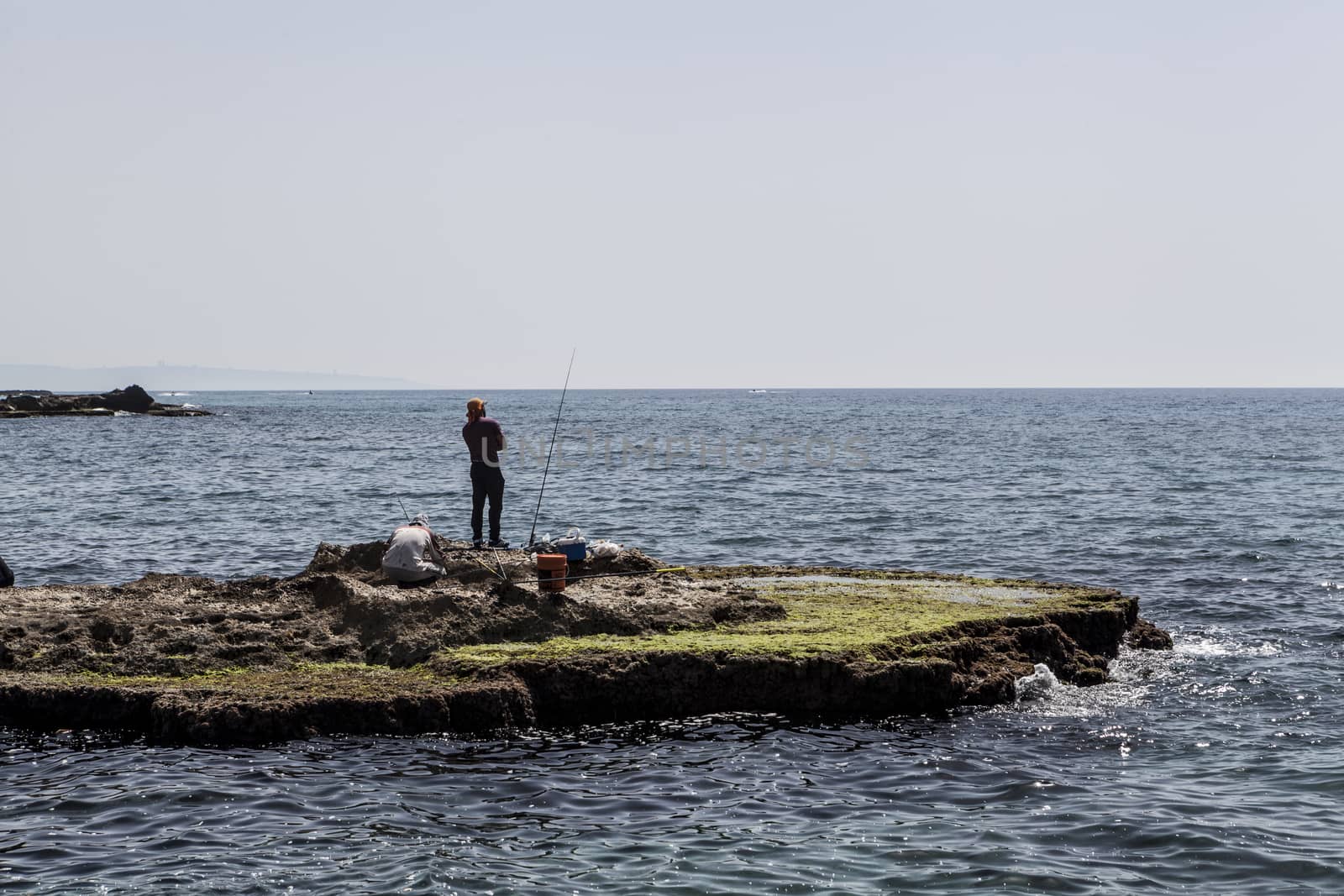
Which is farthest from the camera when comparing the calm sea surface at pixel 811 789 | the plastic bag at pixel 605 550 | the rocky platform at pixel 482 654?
the plastic bag at pixel 605 550

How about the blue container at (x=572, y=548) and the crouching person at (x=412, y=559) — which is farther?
the blue container at (x=572, y=548)

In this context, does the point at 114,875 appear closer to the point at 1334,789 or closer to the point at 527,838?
the point at 527,838

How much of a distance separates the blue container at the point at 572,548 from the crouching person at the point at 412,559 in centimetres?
142

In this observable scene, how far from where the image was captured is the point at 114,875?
26.8 ft

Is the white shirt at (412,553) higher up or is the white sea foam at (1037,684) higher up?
the white shirt at (412,553)

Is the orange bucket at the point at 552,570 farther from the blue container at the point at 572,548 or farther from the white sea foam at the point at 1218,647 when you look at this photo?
the white sea foam at the point at 1218,647

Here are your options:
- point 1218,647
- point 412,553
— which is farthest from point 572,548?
point 1218,647

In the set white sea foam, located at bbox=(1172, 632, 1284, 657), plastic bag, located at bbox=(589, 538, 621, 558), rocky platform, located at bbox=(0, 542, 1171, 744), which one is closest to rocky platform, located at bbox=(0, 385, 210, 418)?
rocky platform, located at bbox=(0, 542, 1171, 744)

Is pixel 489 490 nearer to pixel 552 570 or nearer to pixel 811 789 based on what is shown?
pixel 552 570

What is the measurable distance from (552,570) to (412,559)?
170 centimetres

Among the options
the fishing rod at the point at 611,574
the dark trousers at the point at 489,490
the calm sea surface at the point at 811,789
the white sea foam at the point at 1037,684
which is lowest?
the calm sea surface at the point at 811,789

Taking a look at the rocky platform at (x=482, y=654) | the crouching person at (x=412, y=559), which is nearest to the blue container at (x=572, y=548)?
the rocky platform at (x=482, y=654)

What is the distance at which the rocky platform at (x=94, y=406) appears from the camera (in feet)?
332

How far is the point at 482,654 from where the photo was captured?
12312mm
